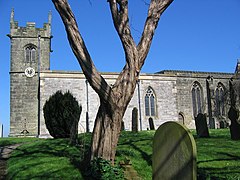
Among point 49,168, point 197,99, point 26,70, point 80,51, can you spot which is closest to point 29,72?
point 26,70

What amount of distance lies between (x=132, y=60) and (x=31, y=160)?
15.4ft

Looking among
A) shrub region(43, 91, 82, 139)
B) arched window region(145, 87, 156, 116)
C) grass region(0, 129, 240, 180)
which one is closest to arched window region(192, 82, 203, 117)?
arched window region(145, 87, 156, 116)

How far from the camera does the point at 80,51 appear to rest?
6.83m

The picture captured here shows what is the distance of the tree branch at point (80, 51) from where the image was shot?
22.2 ft

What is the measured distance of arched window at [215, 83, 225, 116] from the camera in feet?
119

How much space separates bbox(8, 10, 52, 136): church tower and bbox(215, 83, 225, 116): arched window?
2096 centimetres

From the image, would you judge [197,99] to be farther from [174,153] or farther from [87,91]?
[174,153]

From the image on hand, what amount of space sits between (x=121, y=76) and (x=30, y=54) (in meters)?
30.9

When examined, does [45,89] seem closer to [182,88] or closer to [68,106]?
[68,106]

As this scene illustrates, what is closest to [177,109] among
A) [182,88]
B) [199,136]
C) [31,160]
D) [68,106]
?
[182,88]

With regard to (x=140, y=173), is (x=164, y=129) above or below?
above

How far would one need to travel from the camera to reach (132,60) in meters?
7.02

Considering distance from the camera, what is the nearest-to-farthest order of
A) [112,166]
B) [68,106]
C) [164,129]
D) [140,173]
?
[164,129]
[112,166]
[140,173]
[68,106]

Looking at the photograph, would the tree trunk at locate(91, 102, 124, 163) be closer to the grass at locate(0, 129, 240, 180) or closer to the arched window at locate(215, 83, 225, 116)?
the grass at locate(0, 129, 240, 180)
